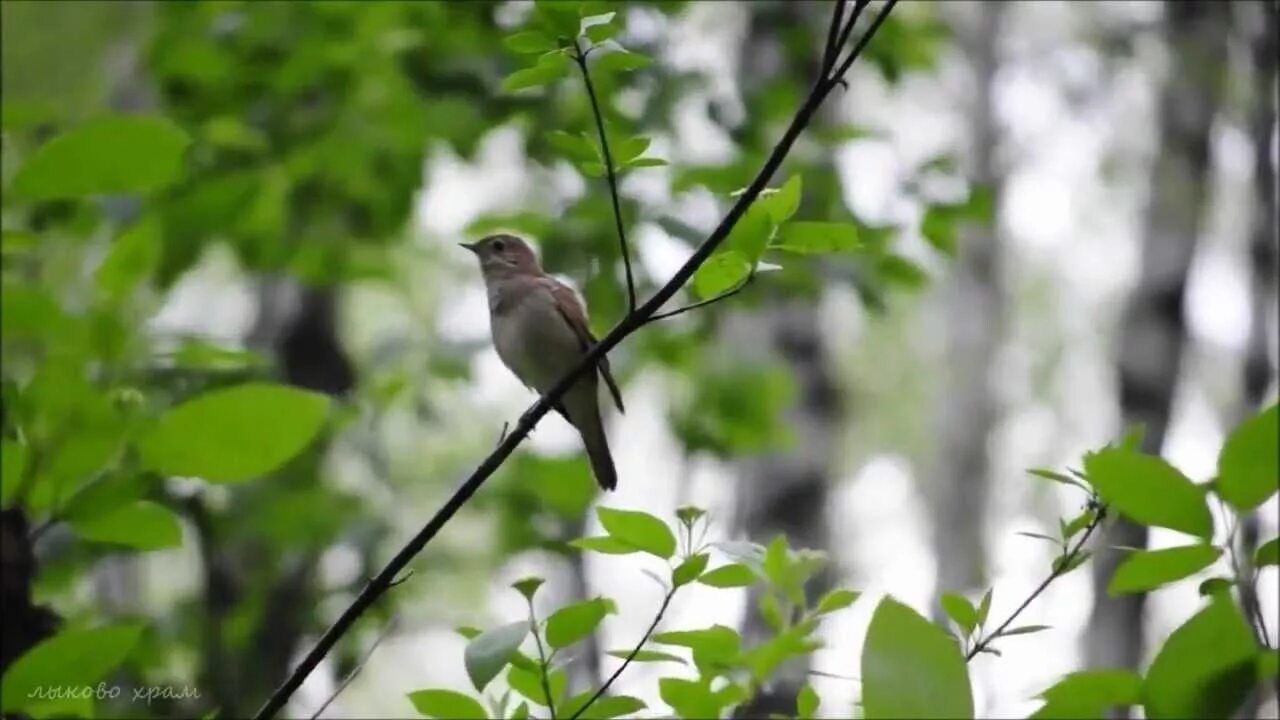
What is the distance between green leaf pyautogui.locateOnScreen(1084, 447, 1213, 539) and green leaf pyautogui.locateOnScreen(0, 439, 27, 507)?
5.76 ft

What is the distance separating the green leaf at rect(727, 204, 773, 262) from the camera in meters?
1.67

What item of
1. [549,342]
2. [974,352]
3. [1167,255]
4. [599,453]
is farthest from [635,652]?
[974,352]

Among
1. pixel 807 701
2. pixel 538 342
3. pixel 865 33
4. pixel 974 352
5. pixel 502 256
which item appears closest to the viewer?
pixel 865 33

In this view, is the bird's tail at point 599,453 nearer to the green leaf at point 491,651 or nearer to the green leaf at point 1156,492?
the green leaf at point 491,651

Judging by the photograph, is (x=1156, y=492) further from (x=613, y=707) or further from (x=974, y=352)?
(x=974, y=352)

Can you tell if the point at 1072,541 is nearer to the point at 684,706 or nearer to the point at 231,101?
the point at 684,706

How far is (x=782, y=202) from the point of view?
1.70 meters

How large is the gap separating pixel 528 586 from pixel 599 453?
1849mm

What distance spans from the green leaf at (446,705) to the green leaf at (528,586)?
0.52ft

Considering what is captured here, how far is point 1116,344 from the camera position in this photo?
509 centimetres

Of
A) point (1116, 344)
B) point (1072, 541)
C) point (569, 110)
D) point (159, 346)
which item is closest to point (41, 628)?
point (159, 346)

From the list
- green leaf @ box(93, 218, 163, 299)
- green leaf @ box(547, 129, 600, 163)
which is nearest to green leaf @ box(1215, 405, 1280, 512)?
green leaf @ box(547, 129, 600, 163)

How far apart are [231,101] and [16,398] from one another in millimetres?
2473

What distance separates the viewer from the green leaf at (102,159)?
198 cm
